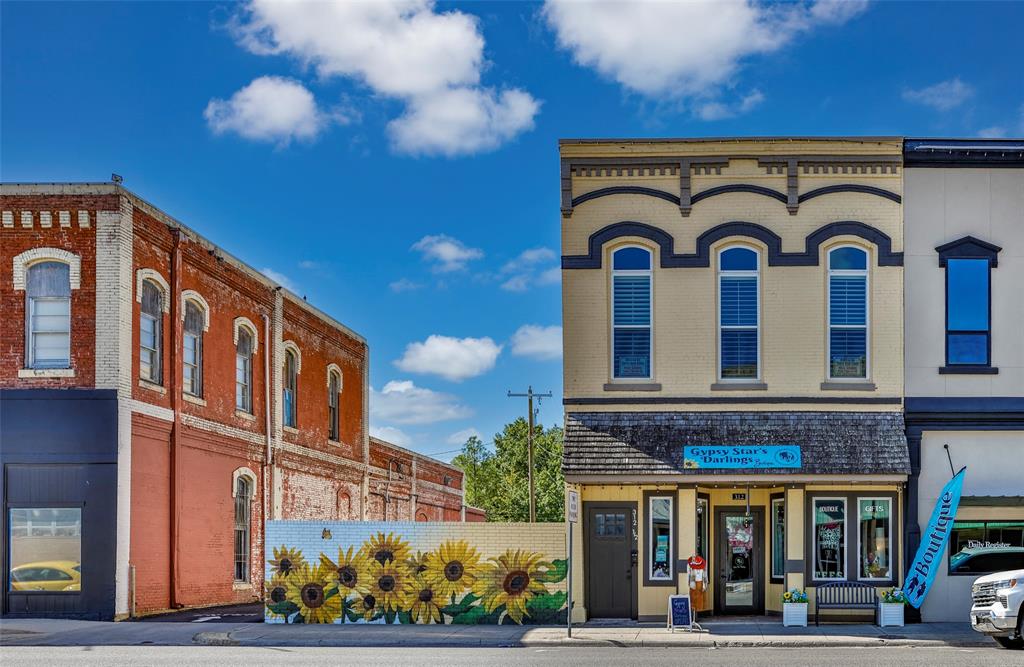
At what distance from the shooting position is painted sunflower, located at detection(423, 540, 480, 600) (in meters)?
22.2

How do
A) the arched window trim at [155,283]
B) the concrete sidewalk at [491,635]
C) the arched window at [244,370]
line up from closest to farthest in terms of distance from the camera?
1. the concrete sidewalk at [491,635]
2. the arched window trim at [155,283]
3. the arched window at [244,370]

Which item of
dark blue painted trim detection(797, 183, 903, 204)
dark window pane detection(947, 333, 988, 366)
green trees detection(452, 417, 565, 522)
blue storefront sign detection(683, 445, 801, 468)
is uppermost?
dark blue painted trim detection(797, 183, 903, 204)

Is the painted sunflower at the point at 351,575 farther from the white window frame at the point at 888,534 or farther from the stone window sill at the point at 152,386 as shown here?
the white window frame at the point at 888,534

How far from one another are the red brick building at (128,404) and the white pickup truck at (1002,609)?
51.4 feet

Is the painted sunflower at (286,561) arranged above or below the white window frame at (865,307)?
below

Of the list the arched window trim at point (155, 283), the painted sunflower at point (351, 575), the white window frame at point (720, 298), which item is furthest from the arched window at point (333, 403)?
the white window frame at point (720, 298)

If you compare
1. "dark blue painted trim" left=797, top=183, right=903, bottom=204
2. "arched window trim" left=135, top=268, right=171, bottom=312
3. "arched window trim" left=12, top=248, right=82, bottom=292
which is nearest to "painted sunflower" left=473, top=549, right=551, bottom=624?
"dark blue painted trim" left=797, top=183, right=903, bottom=204

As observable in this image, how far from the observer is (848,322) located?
22.2 m

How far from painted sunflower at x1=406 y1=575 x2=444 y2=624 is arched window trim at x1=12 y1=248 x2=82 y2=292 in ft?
29.4

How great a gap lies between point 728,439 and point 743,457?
0.43 m

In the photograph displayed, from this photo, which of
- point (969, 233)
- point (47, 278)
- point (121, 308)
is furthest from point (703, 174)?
point (47, 278)

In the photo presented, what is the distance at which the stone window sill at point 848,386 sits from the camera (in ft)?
72.0

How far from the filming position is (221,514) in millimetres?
28531

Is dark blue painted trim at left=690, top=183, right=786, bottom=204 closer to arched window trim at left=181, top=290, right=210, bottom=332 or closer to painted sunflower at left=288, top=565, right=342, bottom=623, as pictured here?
painted sunflower at left=288, top=565, right=342, bottom=623
